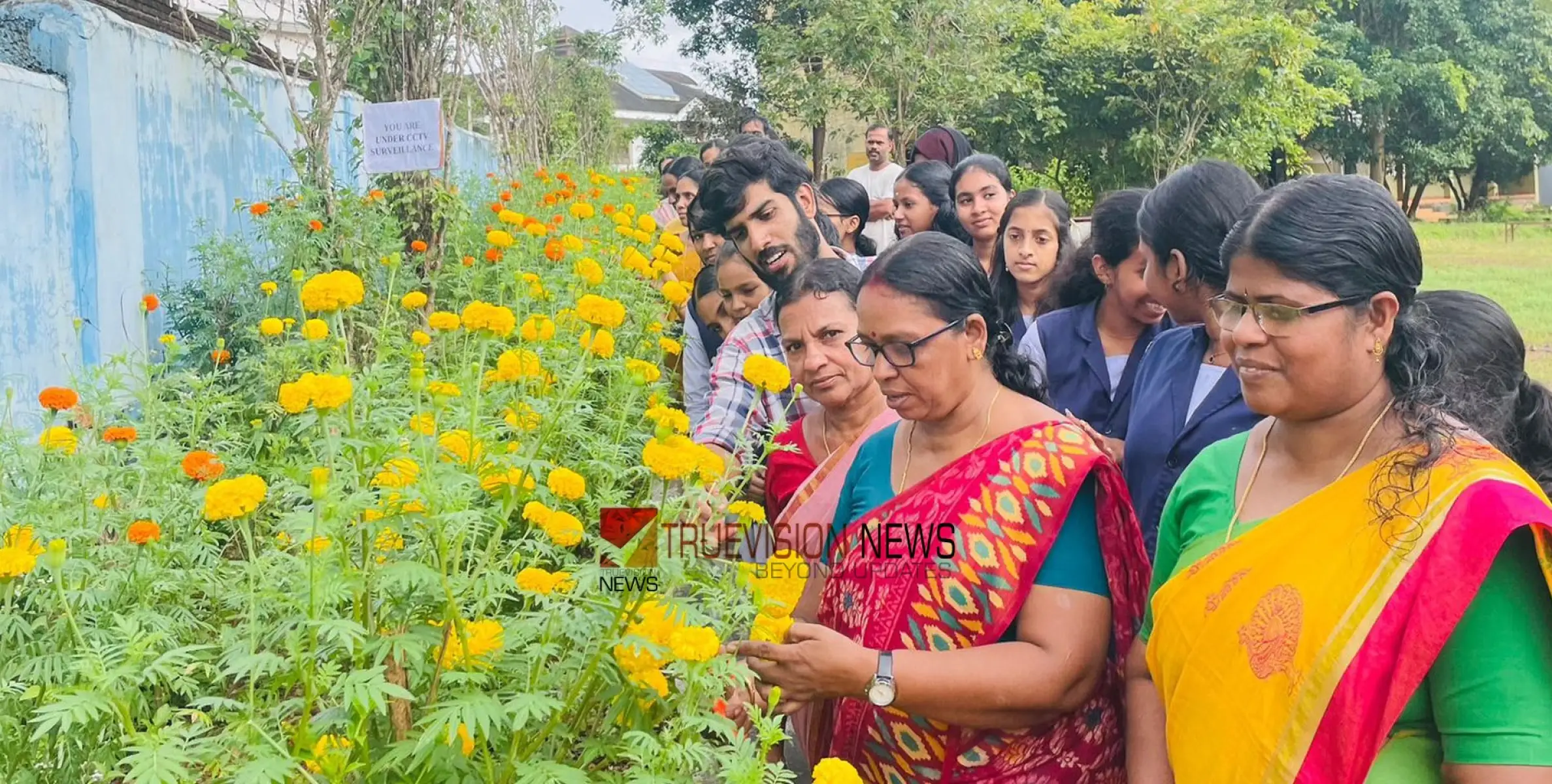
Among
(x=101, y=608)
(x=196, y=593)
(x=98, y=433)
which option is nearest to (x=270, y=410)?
(x=98, y=433)

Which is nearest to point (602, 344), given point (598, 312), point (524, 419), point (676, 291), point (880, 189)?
point (598, 312)

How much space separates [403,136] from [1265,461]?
4.63 metres

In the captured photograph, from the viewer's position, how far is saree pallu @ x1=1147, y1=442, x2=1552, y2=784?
4.77 ft

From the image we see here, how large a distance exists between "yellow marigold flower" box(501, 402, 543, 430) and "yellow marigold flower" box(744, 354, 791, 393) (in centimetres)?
46

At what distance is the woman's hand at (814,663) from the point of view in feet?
6.31

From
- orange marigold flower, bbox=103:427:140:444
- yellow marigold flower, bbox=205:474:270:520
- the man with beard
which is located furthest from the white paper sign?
yellow marigold flower, bbox=205:474:270:520

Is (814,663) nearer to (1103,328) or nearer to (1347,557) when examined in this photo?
(1347,557)

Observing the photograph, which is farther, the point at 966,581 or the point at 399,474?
the point at 966,581

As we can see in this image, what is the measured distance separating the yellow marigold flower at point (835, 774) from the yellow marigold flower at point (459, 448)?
841 mm

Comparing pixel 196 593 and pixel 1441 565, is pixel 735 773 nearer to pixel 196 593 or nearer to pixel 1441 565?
pixel 1441 565

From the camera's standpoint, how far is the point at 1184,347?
268cm

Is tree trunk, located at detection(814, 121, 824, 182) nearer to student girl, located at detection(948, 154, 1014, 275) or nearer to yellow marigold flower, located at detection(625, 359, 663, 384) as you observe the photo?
student girl, located at detection(948, 154, 1014, 275)

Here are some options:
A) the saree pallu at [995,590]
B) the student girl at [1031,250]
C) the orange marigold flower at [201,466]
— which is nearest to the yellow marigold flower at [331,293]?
the orange marigold flower at [201,466]

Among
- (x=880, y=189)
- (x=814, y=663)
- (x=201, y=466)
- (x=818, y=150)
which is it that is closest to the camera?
(x=814, y=663)
